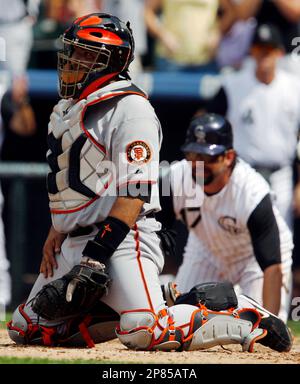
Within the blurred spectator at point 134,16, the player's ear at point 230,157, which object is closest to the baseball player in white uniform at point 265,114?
the blurred spectator at point 134,16

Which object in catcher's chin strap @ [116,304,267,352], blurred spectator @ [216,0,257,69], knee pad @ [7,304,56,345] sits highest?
blurred spectator @ [216,0,257,69]

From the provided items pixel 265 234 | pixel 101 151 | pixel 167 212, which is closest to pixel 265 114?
pixel 167 212

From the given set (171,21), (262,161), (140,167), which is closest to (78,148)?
(140,167)

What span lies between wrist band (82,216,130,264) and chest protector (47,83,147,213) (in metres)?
0.23

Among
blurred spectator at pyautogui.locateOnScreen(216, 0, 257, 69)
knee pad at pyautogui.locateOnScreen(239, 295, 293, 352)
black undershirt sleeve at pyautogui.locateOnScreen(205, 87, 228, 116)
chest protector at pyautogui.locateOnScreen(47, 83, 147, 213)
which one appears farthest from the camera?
blurred spectator at pyautogui.locateOnScreen(216, 0, 257, 69)

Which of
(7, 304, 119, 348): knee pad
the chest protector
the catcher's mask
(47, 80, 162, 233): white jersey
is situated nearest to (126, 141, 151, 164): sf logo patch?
(47, 80, 162, 233): white jersey

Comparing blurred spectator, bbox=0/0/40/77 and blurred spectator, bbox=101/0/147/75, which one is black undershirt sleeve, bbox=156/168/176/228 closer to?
blurred spectator, bbox=101/0/147/75

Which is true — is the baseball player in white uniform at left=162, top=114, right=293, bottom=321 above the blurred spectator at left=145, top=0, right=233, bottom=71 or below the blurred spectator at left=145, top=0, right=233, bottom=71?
below

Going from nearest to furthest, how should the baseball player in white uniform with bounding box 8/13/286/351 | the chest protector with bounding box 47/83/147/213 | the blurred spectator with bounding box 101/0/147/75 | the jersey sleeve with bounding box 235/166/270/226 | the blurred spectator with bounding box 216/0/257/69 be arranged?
the baseball player in white uniform with bounding box 8/13/286/351 → the chest protector with bounding box 47/83/147/213 → the jersey sleeve with bounding box 235/166/270/226 → the blurred spectator with bounding box 101/0/147/75 → the blurred spectator with bounding box 216/0/257/69

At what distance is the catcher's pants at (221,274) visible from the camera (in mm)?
6320

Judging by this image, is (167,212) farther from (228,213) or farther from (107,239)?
(107,239)

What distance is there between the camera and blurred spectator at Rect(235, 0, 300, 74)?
876 cm

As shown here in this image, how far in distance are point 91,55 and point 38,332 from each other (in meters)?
1.31

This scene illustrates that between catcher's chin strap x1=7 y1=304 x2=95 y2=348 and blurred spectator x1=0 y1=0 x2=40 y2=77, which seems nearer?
catcher's chin strap x1=7 y1=304 x2=95 y2=348
